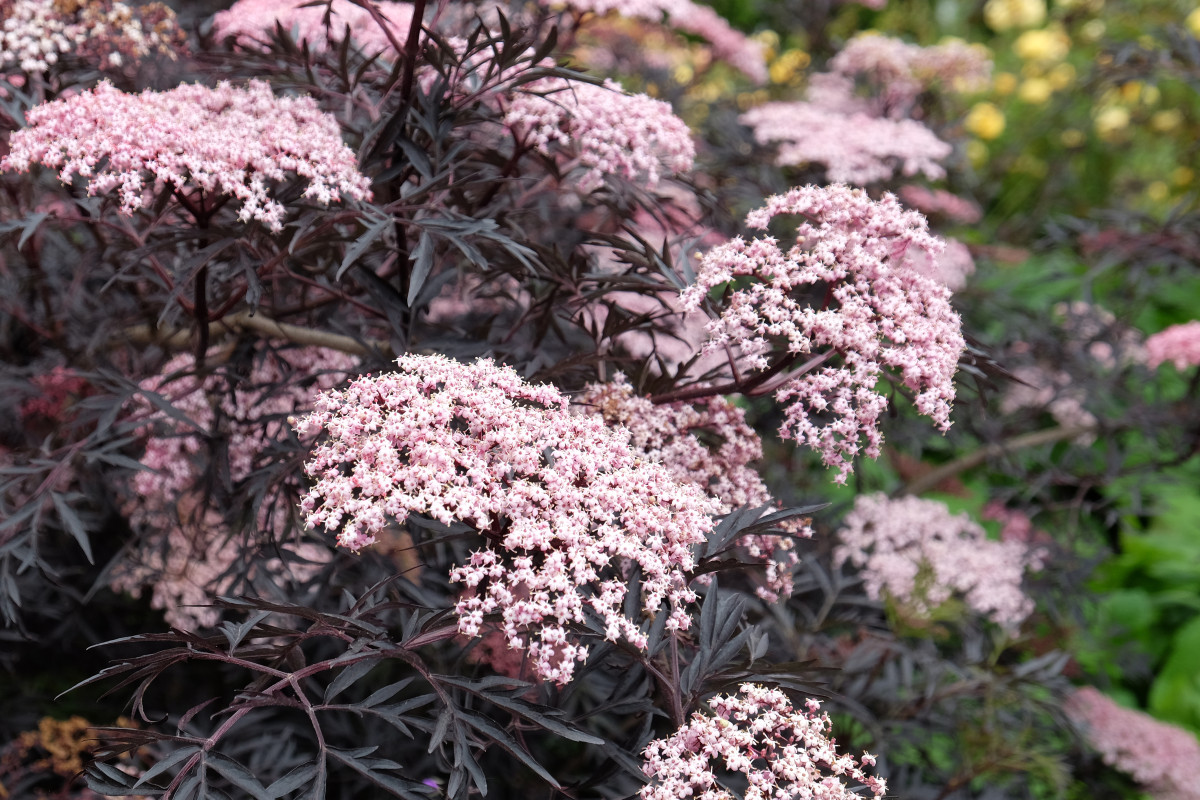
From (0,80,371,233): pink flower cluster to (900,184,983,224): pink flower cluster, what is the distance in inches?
72.9

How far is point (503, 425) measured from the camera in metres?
0.99

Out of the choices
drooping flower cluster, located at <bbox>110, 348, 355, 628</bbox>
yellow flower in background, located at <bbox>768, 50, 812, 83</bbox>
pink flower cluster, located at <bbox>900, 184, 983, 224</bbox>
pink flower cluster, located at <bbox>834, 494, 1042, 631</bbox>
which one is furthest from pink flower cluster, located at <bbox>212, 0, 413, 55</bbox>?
yellow flower in background, located at <bbox>768, 50, 812, 83</bbox>

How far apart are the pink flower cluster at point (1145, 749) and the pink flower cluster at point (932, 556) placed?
1.22 feet

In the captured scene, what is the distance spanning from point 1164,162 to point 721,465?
16.3 feet

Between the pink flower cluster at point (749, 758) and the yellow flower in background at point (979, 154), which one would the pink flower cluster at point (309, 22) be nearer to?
the pink flower cluster at point (749, 758)

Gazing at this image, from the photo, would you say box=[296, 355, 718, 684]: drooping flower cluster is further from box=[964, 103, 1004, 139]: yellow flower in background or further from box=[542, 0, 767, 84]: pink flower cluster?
box=[964, 103, 1004, 139]: yellow flower in background

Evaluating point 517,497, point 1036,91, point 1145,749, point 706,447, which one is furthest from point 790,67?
point 517,497

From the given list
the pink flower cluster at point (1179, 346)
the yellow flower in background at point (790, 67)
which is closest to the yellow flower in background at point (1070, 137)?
the yellow flower in background at point (790, 67)

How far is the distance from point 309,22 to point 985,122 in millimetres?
4059

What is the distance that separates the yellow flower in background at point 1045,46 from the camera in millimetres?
4910

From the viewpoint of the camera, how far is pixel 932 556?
188 cm

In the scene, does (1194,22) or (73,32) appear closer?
(73,32)

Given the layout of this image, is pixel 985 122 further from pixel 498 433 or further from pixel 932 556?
pixel 498 433

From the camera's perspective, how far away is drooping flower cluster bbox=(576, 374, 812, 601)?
1176mm
